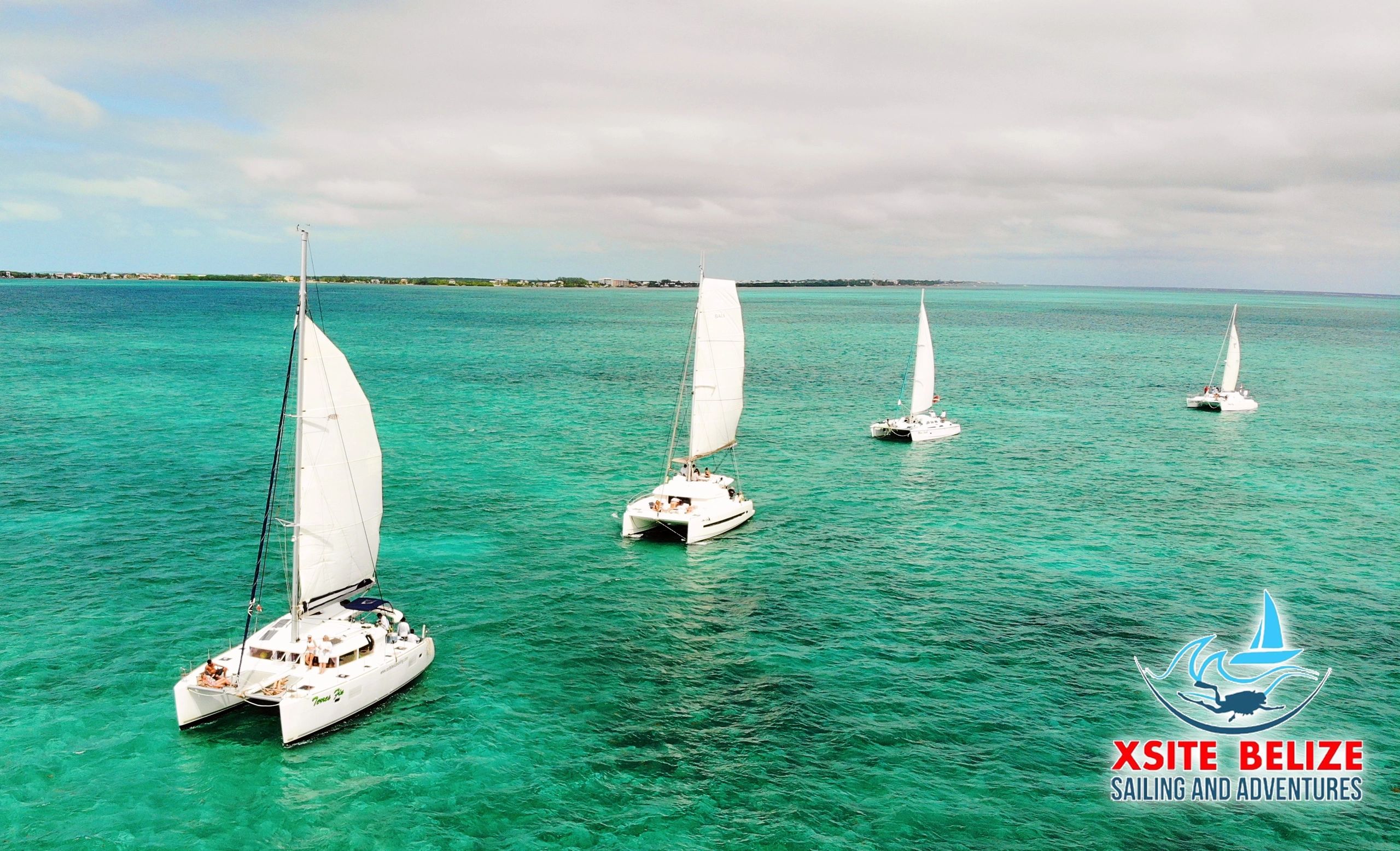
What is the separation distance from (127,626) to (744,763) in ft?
103

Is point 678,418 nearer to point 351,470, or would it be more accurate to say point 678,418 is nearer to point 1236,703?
point 351,470

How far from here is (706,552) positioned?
55.7 m

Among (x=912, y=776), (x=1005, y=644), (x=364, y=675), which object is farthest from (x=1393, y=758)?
(x=364, y=675)

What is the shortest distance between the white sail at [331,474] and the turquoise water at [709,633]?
610cm

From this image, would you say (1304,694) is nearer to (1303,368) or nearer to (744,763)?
(744,763)

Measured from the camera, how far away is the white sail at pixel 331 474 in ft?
115

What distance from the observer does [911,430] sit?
298 ft

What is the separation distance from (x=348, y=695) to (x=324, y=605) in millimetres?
5307

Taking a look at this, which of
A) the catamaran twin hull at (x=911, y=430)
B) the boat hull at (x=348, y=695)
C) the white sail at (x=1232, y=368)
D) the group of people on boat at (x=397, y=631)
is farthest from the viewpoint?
the white sail at (x=1232, y=368)

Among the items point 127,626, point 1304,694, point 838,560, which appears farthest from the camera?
point 838,560

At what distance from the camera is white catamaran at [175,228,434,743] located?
109 ft

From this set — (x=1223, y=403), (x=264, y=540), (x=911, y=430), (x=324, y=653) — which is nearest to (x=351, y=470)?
(x=324, y=653)

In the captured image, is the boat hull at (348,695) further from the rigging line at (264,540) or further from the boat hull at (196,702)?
the rigging line at (264,540)

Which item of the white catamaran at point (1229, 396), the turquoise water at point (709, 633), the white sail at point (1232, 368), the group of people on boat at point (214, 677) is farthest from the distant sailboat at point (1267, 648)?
the white sail at point (1232, 368)
